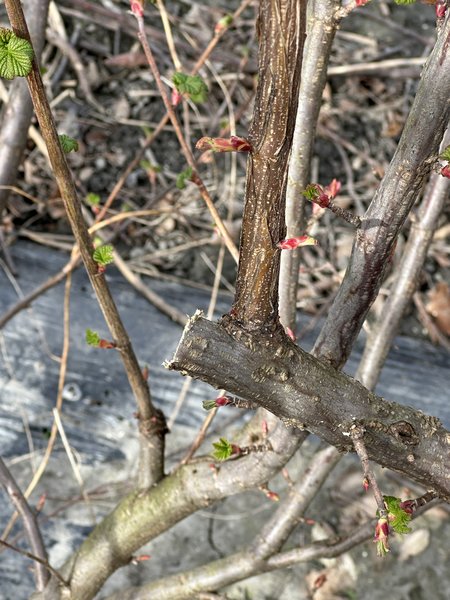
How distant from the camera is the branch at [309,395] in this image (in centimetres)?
76

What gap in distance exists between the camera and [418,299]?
2.44 m

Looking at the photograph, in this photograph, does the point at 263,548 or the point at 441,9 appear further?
the point at 263,548

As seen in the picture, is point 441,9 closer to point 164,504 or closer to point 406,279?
point 406,279

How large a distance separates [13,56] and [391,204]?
1.49 feet

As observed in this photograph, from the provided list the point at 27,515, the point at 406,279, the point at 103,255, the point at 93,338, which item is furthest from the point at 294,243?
the point at 27,515

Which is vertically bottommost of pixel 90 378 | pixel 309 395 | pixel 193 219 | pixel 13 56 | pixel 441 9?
pixel 309 395

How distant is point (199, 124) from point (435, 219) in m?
1.51

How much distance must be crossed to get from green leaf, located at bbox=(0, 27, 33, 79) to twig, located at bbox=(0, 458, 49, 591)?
2.63 feet

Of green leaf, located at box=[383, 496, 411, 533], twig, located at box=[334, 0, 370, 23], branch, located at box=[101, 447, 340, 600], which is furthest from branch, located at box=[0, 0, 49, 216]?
green leaf, located at box=[383, 496, 411, 533]

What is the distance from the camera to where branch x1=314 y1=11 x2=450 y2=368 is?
0.78 metres

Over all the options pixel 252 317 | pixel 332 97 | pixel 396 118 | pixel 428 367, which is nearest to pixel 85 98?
pixel 332 97

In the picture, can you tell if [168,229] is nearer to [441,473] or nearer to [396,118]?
[396,118]

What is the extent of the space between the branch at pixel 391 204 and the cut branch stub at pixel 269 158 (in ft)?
0.53

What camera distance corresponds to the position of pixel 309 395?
33.3 inches
